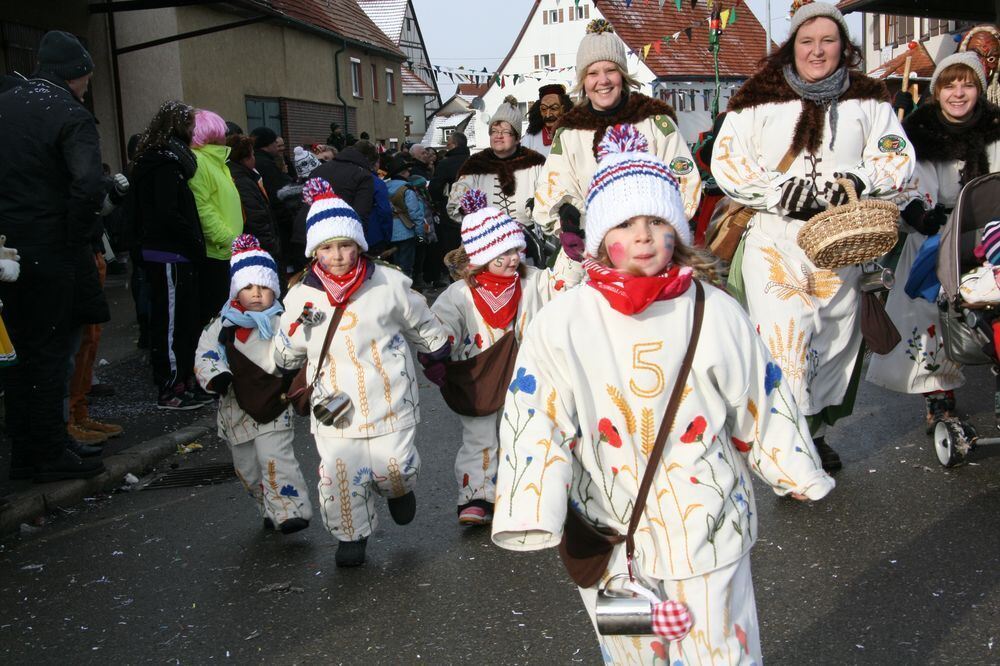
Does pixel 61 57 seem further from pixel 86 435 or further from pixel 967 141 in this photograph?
pixel 967 141

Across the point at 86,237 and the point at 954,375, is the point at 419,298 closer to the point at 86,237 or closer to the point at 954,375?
the point at 86,237

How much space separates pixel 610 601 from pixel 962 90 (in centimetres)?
445

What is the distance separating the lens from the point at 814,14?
5.12 meters

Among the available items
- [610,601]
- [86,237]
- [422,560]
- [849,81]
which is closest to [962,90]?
[849,81]

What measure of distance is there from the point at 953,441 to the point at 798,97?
189cm

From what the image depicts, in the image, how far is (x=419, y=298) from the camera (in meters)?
4.96

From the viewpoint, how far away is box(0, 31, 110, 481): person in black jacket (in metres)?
5.62

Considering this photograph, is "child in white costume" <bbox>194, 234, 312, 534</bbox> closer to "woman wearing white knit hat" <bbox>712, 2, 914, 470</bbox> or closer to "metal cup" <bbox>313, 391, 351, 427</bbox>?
"metal cup" <bbox>313, 391, 351, 427</bbox>

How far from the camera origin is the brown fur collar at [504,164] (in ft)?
26.0

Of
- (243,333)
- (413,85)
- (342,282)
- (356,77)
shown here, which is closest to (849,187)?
(342,282)

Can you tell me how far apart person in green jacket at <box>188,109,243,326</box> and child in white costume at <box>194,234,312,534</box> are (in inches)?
101

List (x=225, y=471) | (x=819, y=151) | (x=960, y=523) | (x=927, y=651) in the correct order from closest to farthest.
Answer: (x=927, y=651)
(x=960, y=523)
(x=819, y=151)
(x=225, y=471)

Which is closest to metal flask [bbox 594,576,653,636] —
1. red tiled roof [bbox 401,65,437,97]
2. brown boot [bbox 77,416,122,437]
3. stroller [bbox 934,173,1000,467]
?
stroller [bbox 934,173,1000,467]

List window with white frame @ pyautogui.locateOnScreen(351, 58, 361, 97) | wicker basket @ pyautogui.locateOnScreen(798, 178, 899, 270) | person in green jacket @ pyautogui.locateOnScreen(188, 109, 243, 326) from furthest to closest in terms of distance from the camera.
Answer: window with white frame @ pyautogui.locateOnScreen(351, 58, 361, 97)
person in green jacket @ pyautogui.locateOnScreen(188, 109, 243, 326)
wicker basket @ pyautogui.locateOnScreen(798, 178, 899, 270)
